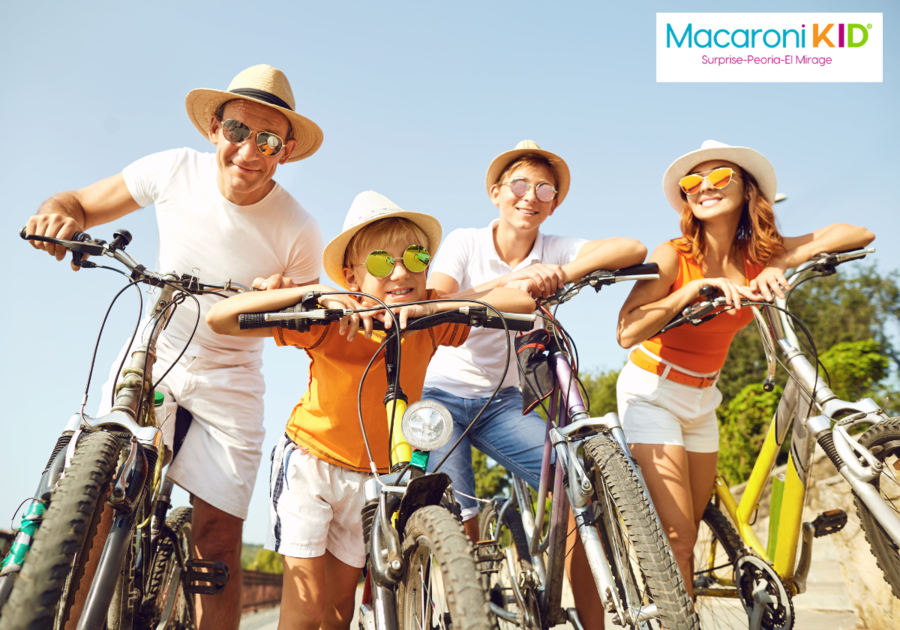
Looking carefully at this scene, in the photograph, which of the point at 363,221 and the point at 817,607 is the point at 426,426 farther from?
the point at 817,607

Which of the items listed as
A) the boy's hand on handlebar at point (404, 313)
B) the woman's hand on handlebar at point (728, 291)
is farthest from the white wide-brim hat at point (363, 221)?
the woman's hand on handlebar at point (728, 291)

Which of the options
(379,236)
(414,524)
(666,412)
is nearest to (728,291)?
(666,412)

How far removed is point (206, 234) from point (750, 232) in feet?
10.3

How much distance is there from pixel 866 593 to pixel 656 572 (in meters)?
2.95

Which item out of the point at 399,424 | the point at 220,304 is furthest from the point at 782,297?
the point at 220,304

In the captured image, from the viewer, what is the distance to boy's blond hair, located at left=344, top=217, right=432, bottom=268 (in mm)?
2701

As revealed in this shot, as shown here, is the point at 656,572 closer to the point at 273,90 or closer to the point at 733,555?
the point at 733,555

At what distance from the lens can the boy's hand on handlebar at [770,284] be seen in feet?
9.62

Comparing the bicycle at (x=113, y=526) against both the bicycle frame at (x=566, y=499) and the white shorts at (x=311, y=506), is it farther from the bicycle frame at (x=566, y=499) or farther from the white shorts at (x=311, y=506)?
the bicycle frame at (x=566, y=499)

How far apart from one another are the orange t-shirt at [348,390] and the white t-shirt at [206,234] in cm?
97

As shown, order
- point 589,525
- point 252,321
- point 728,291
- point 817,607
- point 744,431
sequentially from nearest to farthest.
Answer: point 252,321 → point 589,525 → point 728,291 → point 817,607 → point 744,431

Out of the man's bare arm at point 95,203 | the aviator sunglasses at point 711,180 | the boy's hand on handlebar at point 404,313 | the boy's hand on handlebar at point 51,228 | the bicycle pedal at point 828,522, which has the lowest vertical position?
the bicycle pedal at point 828,522

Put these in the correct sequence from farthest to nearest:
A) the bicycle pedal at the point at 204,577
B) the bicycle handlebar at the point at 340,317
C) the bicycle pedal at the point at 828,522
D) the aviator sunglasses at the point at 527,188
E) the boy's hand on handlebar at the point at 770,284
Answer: the aviator sunglasses at the point at 527,188
the bicycle pedal at the point at 828,522
the bicycle pedal at the point at 204,577
the boy's hand on handlebar at the point at 770,284
the bicycle handlebar at the point at 340,317

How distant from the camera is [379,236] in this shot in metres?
2.71
